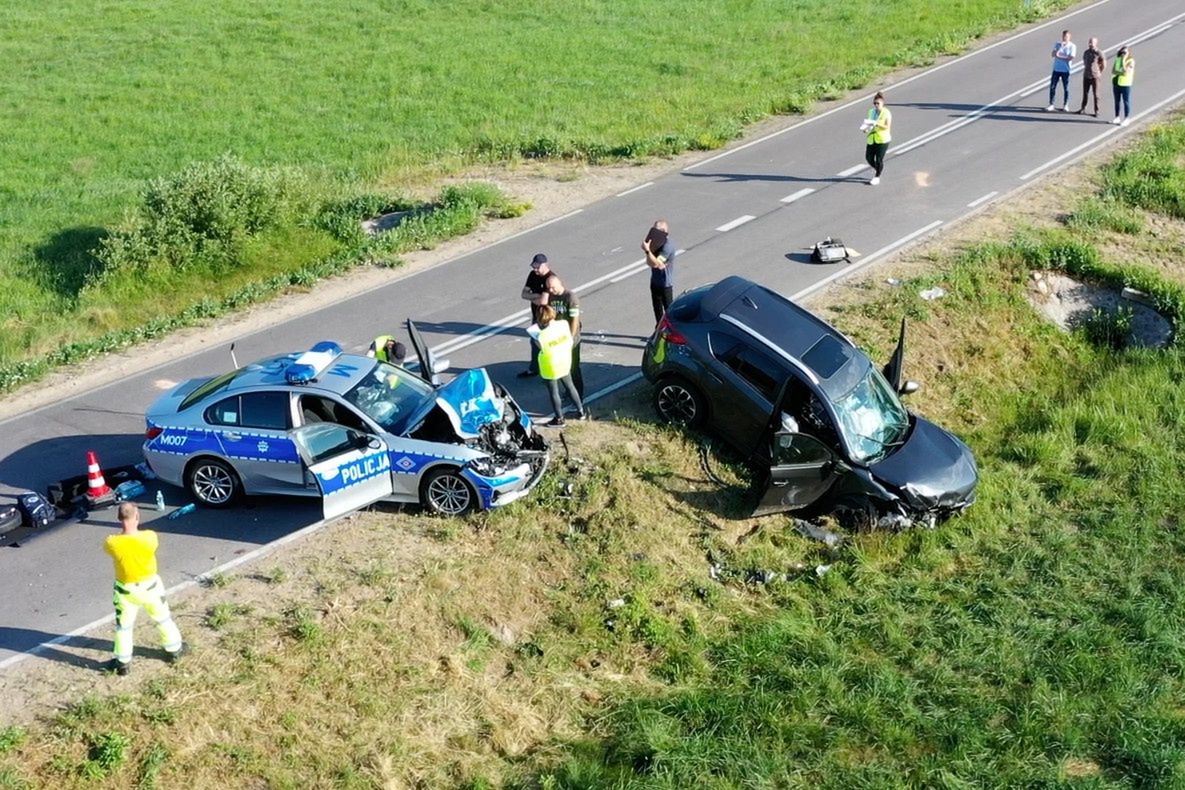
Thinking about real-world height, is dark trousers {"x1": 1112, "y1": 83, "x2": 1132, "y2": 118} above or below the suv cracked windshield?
above

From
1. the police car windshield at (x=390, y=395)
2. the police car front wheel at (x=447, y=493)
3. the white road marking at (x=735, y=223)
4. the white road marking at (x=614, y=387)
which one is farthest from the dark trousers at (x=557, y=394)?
the white road marking at (x=735, y=223)

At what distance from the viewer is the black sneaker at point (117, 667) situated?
34.8 ft

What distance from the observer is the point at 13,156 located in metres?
28.8

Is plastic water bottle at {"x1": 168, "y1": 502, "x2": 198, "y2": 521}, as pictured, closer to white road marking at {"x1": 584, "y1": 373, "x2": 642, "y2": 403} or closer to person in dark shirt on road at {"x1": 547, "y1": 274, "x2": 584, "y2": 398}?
person in dark shirt on road at {"x1": 547, "y1": 274, "x2": 584, "y2": 398}

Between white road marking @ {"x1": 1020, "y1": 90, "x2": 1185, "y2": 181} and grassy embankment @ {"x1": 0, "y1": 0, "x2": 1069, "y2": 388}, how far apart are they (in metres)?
6.26

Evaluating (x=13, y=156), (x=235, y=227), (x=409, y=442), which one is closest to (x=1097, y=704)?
(x=409, y=442)

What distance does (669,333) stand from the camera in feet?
47.7

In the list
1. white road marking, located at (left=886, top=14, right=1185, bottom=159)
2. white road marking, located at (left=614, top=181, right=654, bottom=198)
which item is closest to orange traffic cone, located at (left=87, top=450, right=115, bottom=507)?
white road marking, located at (left=614, top=181, right=654, bottom=198)

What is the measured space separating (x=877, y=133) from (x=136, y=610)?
16.3 meters

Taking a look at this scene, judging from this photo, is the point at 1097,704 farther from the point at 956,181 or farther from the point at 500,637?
the point at 956,181

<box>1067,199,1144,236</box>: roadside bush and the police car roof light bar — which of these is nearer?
the police car roof light bar

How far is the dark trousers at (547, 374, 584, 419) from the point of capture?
14.2 meters

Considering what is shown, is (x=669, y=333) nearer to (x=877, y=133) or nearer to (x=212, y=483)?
(x=212, y=483)

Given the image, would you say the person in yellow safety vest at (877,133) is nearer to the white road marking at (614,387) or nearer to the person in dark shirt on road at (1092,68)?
the person in dark shirt on road at (1092,68)
